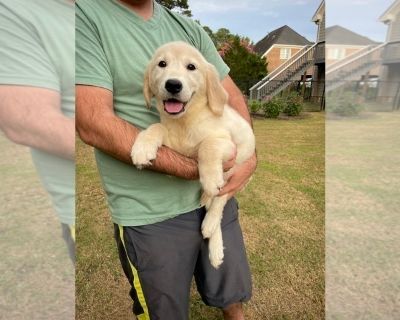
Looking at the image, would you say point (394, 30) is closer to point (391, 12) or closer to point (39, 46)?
point (391, 12)

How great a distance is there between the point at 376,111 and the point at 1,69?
1436 mm

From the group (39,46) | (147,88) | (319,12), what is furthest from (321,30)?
(39,46)

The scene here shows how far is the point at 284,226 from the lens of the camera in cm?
172

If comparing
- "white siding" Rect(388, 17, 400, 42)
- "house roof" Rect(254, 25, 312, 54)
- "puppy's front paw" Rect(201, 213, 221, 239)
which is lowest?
"puppy's front paw" Rect(201, 213, 221, 239)

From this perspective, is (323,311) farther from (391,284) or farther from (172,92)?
(172,92)

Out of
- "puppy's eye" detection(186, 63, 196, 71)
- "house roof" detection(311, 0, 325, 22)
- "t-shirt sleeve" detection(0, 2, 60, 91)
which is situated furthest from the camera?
"house roof" detection(311, 0, 325, 22)

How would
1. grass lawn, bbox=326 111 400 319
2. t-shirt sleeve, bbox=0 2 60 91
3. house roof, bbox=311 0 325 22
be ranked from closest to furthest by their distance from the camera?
t-shirt sleeve, bbox=0 2 60 91
house roof, bbox=311 0 325 22
grass lawn, bbox=326 111 400 319

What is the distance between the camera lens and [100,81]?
4.36 ft

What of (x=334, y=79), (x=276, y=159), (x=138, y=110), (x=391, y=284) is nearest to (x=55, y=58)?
(x=138, y=110)

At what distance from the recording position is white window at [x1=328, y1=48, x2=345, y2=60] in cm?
167

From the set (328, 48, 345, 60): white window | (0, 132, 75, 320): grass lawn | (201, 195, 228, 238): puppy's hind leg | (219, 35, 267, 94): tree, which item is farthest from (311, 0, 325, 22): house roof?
(0, 132, 75, 320): grass lawn

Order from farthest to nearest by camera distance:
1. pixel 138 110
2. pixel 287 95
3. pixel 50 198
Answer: pixel 287 95
pixel 50 198
pixel 138 110

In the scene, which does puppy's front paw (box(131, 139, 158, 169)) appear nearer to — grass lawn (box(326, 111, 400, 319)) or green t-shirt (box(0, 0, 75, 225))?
green t-shirt (box(0, 0, 75, 225))

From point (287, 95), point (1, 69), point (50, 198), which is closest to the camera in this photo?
point (1, 69)
